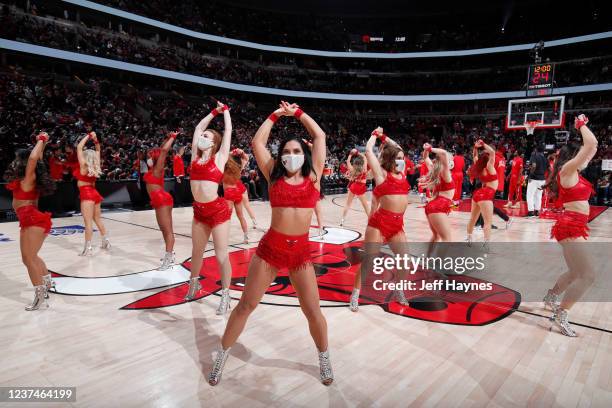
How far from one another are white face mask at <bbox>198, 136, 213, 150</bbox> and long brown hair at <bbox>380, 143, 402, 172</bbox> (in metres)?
1.74

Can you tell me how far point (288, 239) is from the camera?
96.0 inches

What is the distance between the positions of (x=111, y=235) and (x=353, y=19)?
32.1 meters

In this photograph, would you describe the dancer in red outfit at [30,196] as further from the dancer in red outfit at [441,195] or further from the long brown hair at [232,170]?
the dancer in red outfit at [441,195]

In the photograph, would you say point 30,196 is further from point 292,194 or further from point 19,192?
point 292,194

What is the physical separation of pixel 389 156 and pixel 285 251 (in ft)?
6.24

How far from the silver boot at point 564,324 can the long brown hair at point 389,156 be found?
2.01m

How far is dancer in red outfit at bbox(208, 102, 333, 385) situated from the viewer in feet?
7.97

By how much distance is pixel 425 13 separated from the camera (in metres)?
31.3

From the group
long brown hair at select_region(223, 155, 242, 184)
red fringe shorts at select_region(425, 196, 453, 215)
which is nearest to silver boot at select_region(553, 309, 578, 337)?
red fringe shorts at select_region(425, 196, 453, 215)

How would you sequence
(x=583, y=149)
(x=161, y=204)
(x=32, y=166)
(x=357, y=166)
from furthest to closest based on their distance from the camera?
(x=357, y=166)
(x=161, y=204)
(x=32, y=166)
(x=583, y=149)

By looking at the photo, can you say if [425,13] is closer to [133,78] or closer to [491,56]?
[491,56]

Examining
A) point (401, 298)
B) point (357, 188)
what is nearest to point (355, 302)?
point (401, 298)

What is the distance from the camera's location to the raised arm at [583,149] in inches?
123

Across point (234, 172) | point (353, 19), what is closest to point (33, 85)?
point (234, 172)
